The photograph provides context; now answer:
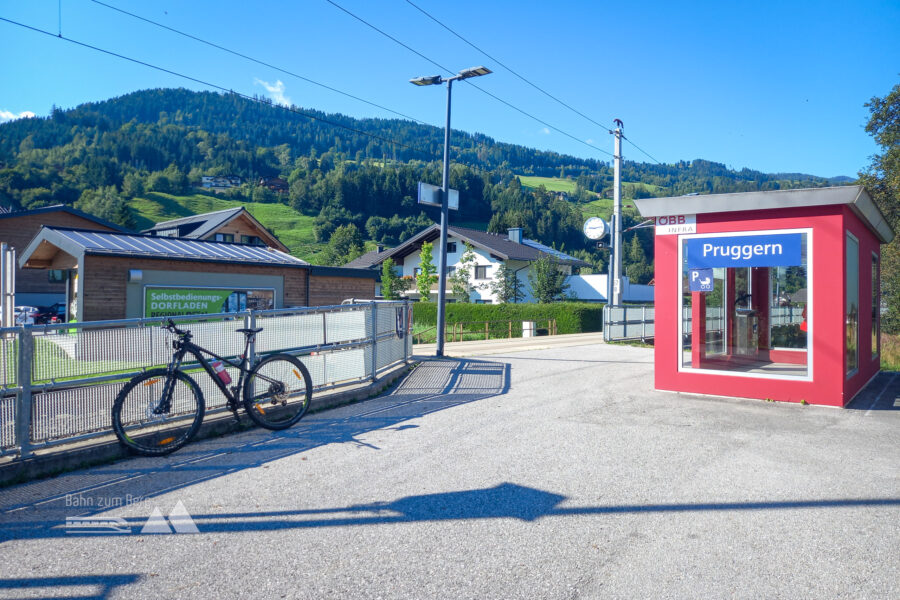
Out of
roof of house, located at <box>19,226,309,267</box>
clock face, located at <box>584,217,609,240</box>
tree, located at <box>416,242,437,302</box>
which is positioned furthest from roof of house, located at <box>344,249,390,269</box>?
roof of house, located at <box>19,226,309,267</box>

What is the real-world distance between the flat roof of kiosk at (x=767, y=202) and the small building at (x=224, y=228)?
3067 cm

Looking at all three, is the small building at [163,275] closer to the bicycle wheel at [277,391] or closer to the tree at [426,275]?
the bicycle wheel at [277,391]

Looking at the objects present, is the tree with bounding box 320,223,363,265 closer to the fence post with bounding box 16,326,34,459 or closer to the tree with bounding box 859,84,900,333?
the tree with bounding box 859,84,900,333

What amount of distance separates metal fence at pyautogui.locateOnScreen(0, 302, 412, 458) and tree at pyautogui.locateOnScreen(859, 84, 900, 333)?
2636 cm

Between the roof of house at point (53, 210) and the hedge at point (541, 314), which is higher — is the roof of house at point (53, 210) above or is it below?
above

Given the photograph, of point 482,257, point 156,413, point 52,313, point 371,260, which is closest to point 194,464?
point 156,413

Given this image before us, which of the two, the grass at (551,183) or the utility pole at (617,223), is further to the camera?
the grass at (551,183)

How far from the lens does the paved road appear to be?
3348 millimetres

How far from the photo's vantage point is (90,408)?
18.7ft

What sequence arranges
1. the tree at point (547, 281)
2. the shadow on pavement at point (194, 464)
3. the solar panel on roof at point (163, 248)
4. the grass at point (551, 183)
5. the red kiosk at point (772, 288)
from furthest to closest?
the grass at point (551, 183), the tree at point (547, 281), the solar panel on roof at point (163, 248), the red kiosk at point (772, 288), the shadow on pavement at point (194, 464)

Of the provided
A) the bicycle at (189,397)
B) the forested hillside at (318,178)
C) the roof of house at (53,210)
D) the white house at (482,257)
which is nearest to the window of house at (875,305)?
the bicycle at (189,397)

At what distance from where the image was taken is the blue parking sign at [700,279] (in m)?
9.80

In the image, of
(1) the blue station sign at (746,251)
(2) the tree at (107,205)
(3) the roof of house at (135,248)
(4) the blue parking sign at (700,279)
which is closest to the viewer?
(1) the blue station sign at (746,251)

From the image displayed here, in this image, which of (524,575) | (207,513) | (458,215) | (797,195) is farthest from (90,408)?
(458,215)
